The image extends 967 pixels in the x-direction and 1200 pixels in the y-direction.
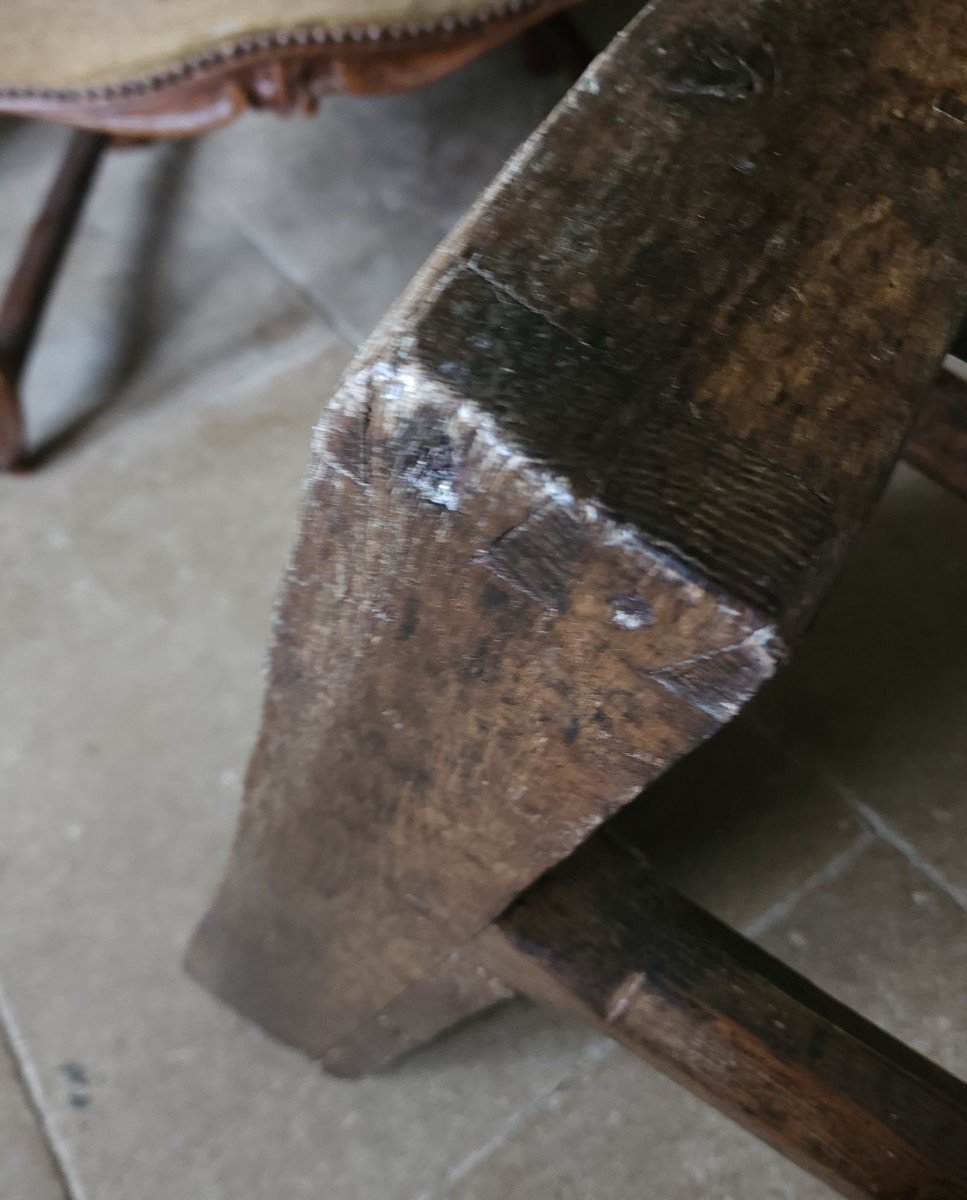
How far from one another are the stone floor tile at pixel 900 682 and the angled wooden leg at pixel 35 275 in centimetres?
108

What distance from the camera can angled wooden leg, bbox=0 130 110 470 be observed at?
4.65 ft

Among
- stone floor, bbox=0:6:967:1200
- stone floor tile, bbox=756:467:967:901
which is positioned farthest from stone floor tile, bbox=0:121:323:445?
stone floor tile, bbox=756:467:967:901

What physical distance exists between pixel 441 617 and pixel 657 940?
0.89 ft

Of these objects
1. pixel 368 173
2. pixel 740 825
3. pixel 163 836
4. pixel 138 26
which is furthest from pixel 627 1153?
pixel 368 173

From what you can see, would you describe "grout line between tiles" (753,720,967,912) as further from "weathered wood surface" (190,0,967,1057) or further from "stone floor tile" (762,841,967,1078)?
"weathered wood surface" (190,0,967,1057)

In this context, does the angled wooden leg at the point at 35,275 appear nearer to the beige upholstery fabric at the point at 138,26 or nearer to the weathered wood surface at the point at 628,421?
the beige upholstery fabric at the point at 138,26

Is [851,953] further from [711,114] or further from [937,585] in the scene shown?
[711,114]

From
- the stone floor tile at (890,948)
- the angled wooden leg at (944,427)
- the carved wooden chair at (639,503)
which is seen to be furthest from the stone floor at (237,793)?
the carved wooden chair at (639,503)

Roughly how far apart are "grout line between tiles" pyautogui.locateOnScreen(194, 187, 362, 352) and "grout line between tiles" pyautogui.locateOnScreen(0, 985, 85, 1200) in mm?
991

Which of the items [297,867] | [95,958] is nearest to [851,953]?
[297,867]

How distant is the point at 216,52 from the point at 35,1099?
1116 millimetres

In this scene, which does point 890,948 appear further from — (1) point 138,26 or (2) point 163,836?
(1) point 138,26

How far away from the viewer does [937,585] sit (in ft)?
3.42

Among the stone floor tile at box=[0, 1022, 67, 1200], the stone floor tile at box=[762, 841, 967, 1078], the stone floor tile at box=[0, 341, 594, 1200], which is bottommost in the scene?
the stone floor tile at box=[0, 1022, 67, 1200]
